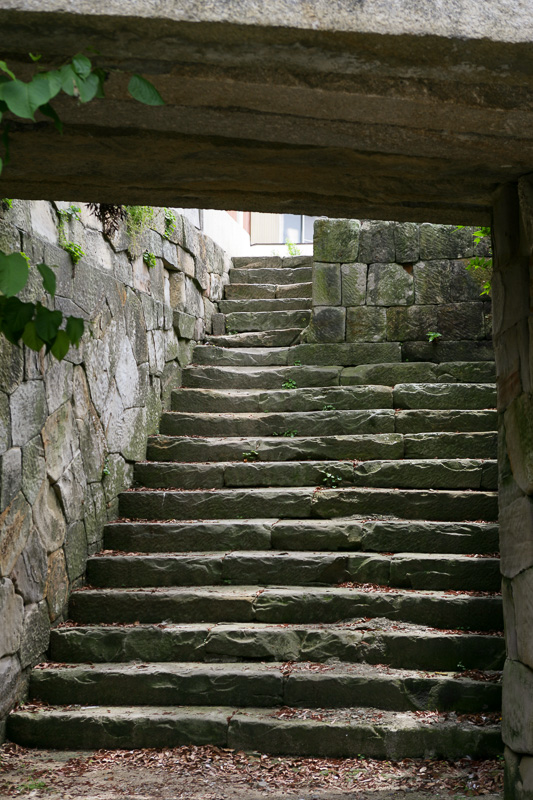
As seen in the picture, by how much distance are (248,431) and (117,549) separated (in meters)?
1.20

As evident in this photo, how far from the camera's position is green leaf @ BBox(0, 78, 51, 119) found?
142 centimetres

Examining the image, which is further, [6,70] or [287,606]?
[287,606]

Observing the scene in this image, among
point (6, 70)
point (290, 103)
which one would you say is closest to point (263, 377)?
point (290, 103)

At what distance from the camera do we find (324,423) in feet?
15.8

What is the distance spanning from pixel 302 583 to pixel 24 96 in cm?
278

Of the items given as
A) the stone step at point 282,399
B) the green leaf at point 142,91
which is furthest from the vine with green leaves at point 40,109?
the stone step at point 282,399

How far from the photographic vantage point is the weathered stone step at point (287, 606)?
3.43m

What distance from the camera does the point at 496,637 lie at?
3.26 meters

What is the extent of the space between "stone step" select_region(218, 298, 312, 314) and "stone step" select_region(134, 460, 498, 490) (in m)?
2.06

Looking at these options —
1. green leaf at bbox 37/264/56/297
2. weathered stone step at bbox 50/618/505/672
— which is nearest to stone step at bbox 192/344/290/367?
weathered stone step at bbox 50/618/505/672

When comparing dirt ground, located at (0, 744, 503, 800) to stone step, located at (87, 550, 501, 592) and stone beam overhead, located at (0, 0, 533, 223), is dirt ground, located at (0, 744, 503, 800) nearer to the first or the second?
stone step, located at (87, 550, 501, 592)

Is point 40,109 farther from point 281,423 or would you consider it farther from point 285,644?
point 281,423

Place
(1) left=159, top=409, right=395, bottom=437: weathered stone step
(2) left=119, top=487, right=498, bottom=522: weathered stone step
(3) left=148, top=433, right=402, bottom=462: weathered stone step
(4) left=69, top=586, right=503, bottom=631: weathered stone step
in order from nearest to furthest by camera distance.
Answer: (4) left=69, top=586, right=503, bottom=631: weathered stone step → (2) left=119, top=487, right=498, bottom=522: weathered stone step → (3) left=148, top=433, right=402, bottom=462: weathered stone step → (1) left=159, top=409, right=395, bottom=437: weathered stone step

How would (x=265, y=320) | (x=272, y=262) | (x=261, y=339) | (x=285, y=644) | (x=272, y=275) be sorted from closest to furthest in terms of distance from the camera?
(x=285, y=644)
(x=261, y=339)
(x=265, y=320)
(x=272, y=275)
(x=272, y=262)
